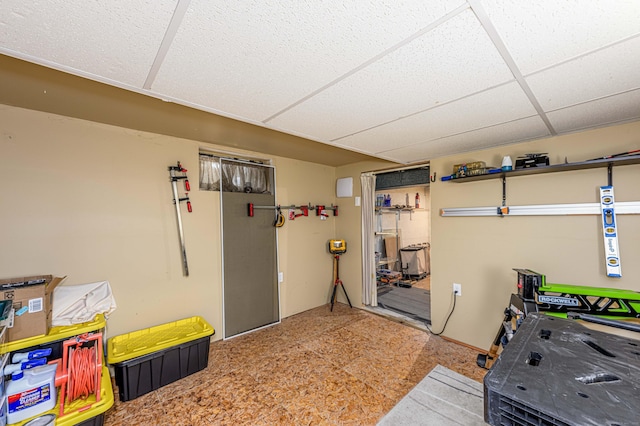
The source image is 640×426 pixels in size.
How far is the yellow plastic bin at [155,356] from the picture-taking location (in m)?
2.08

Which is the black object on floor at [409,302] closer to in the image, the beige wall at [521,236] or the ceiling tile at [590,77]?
the beige wall at [521,236]

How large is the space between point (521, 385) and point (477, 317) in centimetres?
272

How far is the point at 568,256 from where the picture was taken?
230 cm

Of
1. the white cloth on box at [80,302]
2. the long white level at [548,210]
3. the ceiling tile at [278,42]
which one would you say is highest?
the ceiling tile at [278,42]

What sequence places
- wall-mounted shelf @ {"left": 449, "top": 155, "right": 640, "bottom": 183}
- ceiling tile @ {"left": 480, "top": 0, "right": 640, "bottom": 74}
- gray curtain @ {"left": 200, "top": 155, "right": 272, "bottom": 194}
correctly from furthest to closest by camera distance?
gray curtain @ {"left": 200, "top": 155, "right": 272, "bottom": 194}, wall-mounted shelf @ {"left": 449, "top": 155, "right": 640, "bottom": 183}, ceiling tile @ {"left": 480, "top": 0, "right": 640, "bottom": 74}

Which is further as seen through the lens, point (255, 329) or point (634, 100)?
point (255, 329)

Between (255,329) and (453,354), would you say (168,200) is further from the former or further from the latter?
(453,354)

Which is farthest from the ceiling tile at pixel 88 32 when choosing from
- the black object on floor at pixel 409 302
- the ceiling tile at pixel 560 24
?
the black object on floor at pixel 409 302

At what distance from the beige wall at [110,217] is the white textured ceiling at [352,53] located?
1.38 meters

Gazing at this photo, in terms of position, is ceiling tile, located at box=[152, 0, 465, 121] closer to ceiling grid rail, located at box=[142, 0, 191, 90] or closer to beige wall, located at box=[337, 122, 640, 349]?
ceiling grid rail, located at box=[142, 0, 191, 90]

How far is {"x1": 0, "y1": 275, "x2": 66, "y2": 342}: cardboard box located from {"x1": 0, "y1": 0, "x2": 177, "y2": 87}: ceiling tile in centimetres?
145

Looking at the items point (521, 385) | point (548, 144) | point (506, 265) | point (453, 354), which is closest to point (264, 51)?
point (521, 385)

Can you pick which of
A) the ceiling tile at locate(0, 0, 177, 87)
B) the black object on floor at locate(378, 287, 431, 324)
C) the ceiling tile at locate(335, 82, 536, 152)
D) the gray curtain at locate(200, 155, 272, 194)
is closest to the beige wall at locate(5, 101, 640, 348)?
the gray curtain at locate(200, 155, 272, 194)

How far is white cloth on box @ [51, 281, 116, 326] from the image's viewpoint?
1.96 metres
